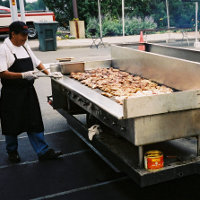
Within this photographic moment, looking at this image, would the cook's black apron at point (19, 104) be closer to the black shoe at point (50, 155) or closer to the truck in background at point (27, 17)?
the black shoe at point (50, 155)

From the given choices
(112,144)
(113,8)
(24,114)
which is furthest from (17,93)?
(113,8)

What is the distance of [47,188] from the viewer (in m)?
4.29

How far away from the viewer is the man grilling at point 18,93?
4547mm

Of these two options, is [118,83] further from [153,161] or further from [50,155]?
[153,161]

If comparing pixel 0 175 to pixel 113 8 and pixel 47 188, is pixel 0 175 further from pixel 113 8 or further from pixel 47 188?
pixel 113 8

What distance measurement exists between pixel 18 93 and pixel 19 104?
0.16m

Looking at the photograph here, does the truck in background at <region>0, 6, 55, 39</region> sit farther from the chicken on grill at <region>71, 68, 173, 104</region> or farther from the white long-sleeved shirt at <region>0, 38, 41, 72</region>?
the white long-sleeved shirt at <region>0, 38, 41, 72</region>

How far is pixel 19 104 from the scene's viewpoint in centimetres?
479

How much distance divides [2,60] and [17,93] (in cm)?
49

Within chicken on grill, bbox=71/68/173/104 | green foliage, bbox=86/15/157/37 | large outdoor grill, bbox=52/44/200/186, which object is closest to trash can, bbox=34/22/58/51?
green foliage, bbox=86/15/157/37

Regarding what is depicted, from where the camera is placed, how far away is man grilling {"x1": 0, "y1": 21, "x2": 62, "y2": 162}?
4.55 m

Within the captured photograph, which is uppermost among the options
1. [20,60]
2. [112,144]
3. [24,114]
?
[20,60]

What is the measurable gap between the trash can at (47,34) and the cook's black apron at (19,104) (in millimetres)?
14101

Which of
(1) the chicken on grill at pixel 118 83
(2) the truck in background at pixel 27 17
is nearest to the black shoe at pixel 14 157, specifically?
(1) the chicken on grill at pixel 118 83
